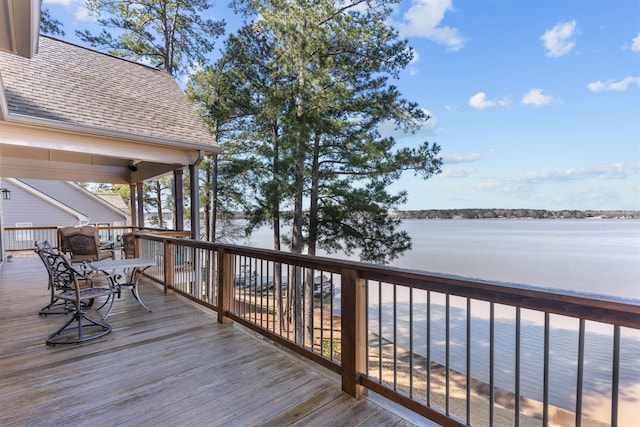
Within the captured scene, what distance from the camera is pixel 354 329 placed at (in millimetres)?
2309

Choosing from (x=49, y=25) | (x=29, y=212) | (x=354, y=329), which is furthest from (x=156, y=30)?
(x=354, y=329)

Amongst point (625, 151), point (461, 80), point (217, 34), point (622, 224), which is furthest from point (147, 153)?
point (622, 224)

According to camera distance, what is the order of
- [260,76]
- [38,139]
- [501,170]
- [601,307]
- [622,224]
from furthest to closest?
1. [622,224]
2. [501,170]
3. [260,76]
4. [38,139]
5. [601,307]

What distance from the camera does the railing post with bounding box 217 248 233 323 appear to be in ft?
12.4

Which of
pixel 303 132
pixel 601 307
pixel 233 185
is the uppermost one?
pixel 303 132

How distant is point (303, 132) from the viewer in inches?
369

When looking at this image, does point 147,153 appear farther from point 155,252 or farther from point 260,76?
point 260,76

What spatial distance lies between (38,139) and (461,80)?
14.7 metres

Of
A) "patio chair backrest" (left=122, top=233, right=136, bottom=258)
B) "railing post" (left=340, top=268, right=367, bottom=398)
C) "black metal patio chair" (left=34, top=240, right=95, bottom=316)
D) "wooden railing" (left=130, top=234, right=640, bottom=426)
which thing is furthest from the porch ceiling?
"railing post" (left=340, top=268, right=367, bottom=398)

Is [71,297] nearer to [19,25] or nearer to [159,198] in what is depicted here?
[19,25]

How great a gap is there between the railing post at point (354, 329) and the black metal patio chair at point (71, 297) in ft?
9.21

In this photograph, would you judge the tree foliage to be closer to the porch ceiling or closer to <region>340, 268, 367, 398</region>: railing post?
the porch ceiling

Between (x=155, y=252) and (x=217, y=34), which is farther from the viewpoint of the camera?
(x=217, y=34)

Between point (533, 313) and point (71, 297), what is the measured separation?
16325 mm
